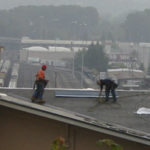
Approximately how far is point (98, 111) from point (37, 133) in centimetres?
199

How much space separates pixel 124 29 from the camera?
133ft

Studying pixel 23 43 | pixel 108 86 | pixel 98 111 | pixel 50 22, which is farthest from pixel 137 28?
pixel 98 111

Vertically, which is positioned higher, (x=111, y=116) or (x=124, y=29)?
(x=124, y=29)

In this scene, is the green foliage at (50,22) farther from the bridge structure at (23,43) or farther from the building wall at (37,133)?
the building wall at (37,133)

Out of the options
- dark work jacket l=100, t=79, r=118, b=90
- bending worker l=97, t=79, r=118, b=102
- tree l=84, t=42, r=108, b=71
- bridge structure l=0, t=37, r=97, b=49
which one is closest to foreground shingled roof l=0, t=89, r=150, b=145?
bending worker l=97, t=79, r=118, b=102

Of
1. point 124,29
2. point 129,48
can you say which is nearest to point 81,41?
point 129,48

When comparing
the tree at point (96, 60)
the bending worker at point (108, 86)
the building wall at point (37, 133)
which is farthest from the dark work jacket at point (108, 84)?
the tree at point (96, 60)

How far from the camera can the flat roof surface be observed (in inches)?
303

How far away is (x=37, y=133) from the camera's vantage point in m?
6.92

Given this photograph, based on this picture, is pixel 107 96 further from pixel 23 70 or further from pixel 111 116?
pixel 23 70

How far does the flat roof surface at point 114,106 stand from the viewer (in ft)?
25.2


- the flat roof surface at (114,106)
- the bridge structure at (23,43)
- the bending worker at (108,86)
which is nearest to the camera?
the flat roof surface at (114,106)

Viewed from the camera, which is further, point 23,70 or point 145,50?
point 145,50

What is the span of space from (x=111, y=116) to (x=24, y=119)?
197cm
